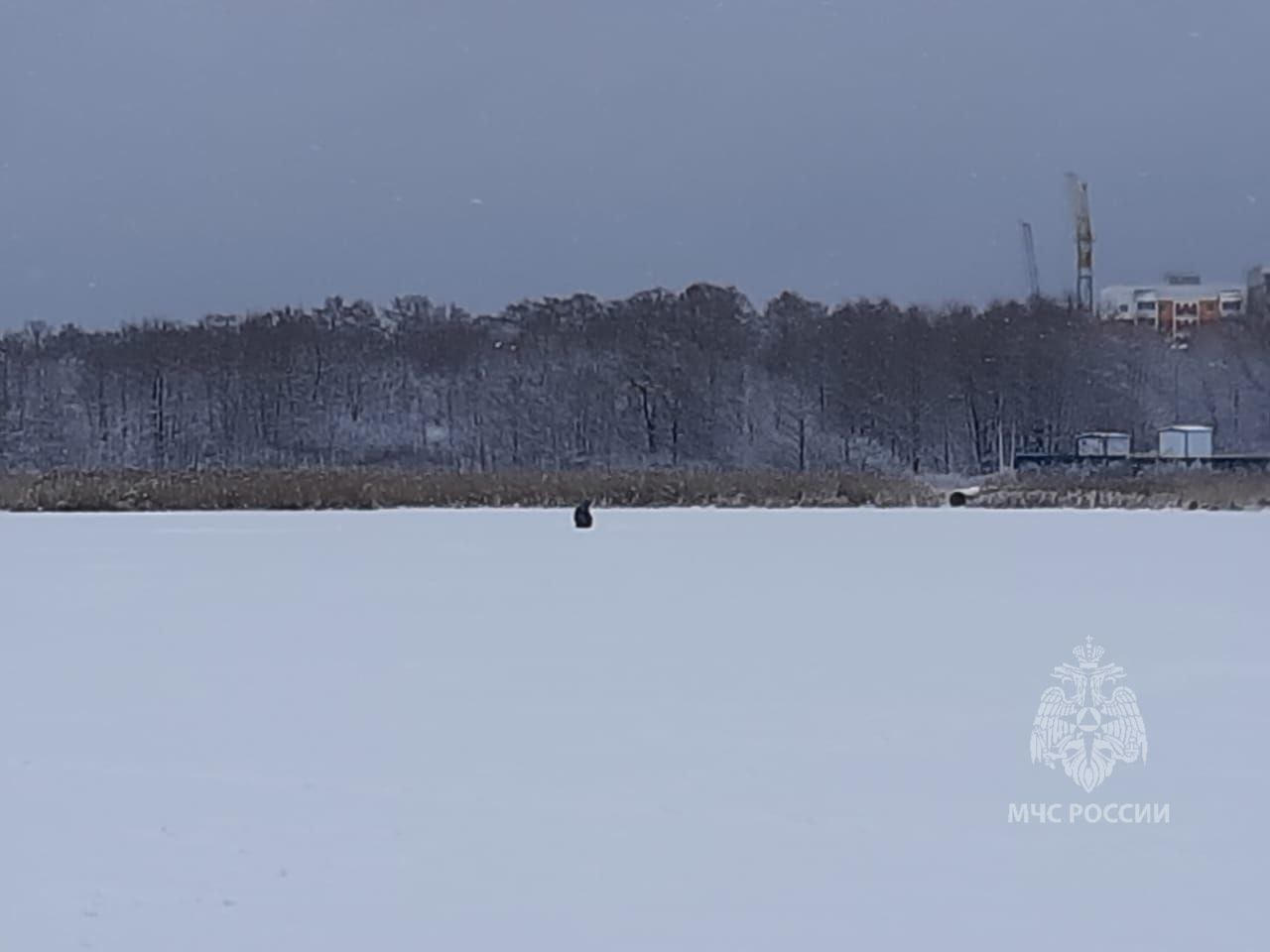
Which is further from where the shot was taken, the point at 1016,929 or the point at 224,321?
the point at 224,321

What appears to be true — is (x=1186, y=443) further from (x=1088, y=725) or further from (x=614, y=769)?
(x=614, y=769)

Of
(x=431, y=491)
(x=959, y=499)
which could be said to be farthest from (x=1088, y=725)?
(x=431, y=491)

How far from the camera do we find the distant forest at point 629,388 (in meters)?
78.1

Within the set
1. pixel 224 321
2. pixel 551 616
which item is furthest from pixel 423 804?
pixel 224 321

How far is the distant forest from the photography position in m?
78.1

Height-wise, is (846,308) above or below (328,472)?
above

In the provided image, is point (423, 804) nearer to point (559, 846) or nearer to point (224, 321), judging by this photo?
point (559, 846)

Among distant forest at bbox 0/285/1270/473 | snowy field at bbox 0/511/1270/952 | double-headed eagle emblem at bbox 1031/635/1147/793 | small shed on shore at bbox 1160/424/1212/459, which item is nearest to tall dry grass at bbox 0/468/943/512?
snowy field at bbox 0/511/1270/952

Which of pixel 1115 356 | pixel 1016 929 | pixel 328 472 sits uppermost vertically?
pixel 1115 356

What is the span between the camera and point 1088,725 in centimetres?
854

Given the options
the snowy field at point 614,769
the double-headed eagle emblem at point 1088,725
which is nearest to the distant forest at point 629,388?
the snowy field at point 614,769

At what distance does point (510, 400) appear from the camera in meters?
83.3

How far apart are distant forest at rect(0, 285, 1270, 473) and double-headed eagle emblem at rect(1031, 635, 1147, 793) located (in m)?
66.9

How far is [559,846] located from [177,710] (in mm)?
3575
